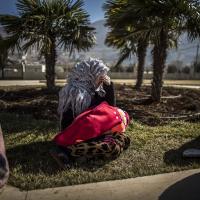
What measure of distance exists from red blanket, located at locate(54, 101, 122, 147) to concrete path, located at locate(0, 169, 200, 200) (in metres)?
0.79

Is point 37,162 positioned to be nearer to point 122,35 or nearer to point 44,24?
point 122,35

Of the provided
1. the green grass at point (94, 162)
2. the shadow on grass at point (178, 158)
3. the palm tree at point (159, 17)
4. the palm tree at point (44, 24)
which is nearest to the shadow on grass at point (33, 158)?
the green grass at point (94, 162)

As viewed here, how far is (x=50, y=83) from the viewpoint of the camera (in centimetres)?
1377

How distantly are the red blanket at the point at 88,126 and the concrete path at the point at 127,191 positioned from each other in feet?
2.59

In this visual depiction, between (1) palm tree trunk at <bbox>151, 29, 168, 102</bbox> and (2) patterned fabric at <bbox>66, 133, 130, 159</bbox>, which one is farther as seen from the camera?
(1) palm tree trunk at <bbox>151, 29, 168, 102</bbox>

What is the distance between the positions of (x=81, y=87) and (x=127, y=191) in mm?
1753

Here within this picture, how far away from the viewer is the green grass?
4.98 m

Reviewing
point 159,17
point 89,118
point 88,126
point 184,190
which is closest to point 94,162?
point 88,126

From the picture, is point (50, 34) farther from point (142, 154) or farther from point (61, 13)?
point (142, 154)

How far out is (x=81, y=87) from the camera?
19.2 ft

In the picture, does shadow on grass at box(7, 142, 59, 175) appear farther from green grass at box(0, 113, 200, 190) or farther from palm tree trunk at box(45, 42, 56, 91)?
palm tree trunk at box(45, 42, 56, 91)

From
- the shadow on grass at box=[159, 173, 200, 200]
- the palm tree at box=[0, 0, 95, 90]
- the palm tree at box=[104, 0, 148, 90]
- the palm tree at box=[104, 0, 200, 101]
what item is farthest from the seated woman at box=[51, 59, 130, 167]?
the palm tree at box=[0, 0, 95, 90]

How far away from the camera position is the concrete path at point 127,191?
14.8 ft

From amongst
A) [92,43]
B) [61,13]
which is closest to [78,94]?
[61,13]
